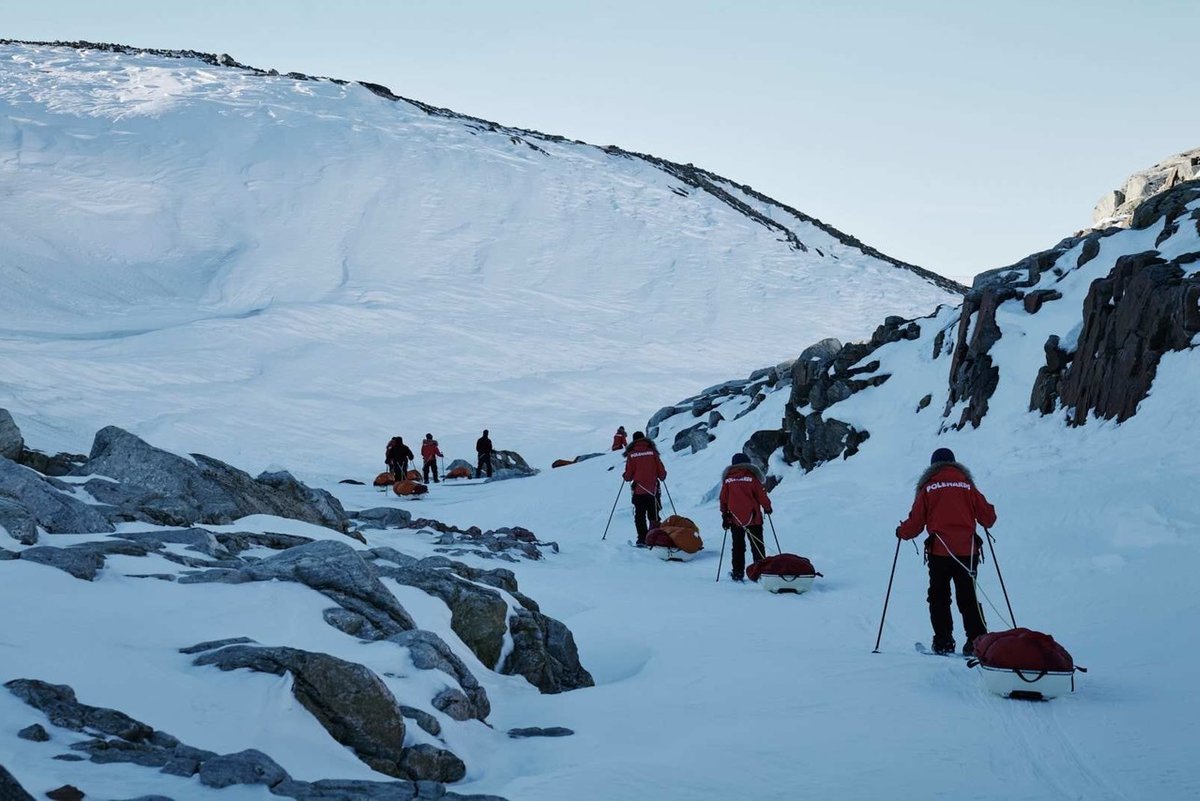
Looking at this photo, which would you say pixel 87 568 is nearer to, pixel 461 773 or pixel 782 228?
pixel 461 773

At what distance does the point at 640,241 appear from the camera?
6019 centimetres

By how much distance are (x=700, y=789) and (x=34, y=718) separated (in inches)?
119

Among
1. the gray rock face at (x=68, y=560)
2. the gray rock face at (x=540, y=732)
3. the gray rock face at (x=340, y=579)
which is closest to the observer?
the gray rock face at (x=540, y=732)

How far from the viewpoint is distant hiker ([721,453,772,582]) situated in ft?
45.0

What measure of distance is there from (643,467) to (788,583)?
16.1 ft

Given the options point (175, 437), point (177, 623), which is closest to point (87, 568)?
point (177, 623)

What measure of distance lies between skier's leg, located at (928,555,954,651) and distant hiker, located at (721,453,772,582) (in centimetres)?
471

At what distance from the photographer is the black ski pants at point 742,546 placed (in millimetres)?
13750

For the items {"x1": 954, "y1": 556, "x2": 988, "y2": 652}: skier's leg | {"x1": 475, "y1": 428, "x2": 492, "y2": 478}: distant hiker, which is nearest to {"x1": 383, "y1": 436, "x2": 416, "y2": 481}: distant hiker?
{"x1": 475, "y1": 428, "x2": 492, "y2": 478}: distant hiker

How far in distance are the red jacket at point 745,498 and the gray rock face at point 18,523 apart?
26.1ft

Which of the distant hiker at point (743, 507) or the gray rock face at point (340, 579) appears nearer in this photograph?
the gray rock face at point (340, 579)

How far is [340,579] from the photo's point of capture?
7.77m

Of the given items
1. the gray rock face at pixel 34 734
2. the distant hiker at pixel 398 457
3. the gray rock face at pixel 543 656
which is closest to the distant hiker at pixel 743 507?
the gray rock face at pixel 543 656

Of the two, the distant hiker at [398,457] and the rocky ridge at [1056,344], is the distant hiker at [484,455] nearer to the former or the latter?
the distant hiker at [398,457]
